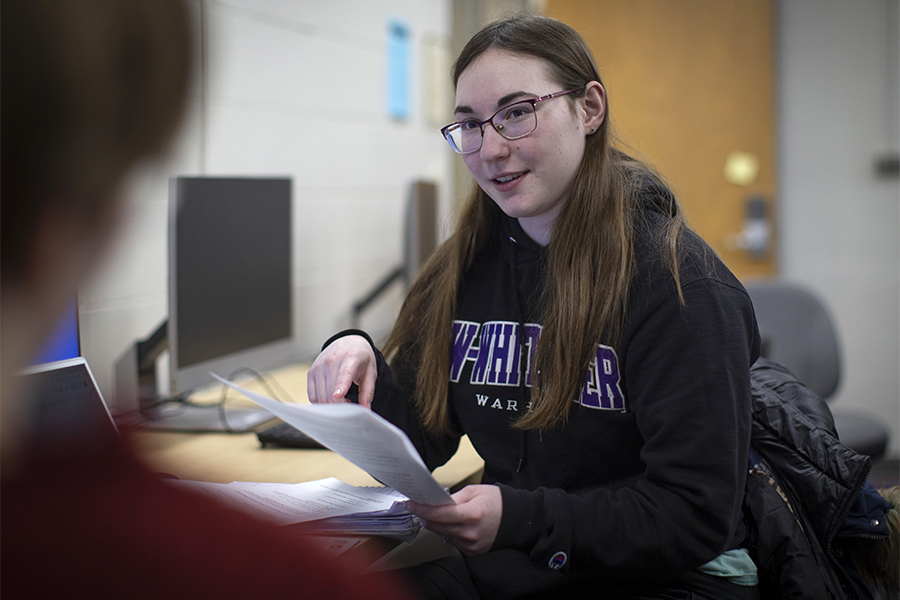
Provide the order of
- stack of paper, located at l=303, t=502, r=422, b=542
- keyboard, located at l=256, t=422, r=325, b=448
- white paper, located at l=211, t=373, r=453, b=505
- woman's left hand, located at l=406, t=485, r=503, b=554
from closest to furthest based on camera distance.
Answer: white paper, located at l=211, t=373, r=453, b=505 < woman's left hand, located at l=406, t=485, r=503, b=554 < stack of paper, located at l=303, t=502, r=422, b=542 < keyboard, located at l=256, t=422, r=325, b=448

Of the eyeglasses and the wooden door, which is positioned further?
the wooden door

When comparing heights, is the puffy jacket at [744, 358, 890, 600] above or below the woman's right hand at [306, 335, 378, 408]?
A: below

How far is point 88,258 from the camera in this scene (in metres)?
0.30

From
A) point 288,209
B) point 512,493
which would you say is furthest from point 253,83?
point 512,493

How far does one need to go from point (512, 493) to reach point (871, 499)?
510 millimetres

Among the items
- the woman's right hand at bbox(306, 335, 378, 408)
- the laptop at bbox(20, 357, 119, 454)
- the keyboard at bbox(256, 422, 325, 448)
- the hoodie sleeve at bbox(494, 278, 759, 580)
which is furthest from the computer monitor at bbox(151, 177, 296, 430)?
the hoodie sleeve at bbox(494, 278, 759, 580)

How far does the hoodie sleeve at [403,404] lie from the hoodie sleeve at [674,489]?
34 cm

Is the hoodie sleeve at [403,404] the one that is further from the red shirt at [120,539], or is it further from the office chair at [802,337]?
the office chair at [802,337]

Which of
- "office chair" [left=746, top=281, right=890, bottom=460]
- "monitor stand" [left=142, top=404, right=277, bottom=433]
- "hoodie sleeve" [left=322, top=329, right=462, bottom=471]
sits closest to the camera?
"hoodie sleeve" [left=322, top=329, right=462, bottom=471]

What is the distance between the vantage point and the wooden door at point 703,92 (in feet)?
9.68

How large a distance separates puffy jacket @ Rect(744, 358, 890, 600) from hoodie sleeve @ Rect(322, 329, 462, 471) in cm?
47

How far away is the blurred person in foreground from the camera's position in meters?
0.30

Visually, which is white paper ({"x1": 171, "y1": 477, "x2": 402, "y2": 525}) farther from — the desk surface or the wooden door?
the wooden door

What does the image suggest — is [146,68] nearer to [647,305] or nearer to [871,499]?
[647,305]
